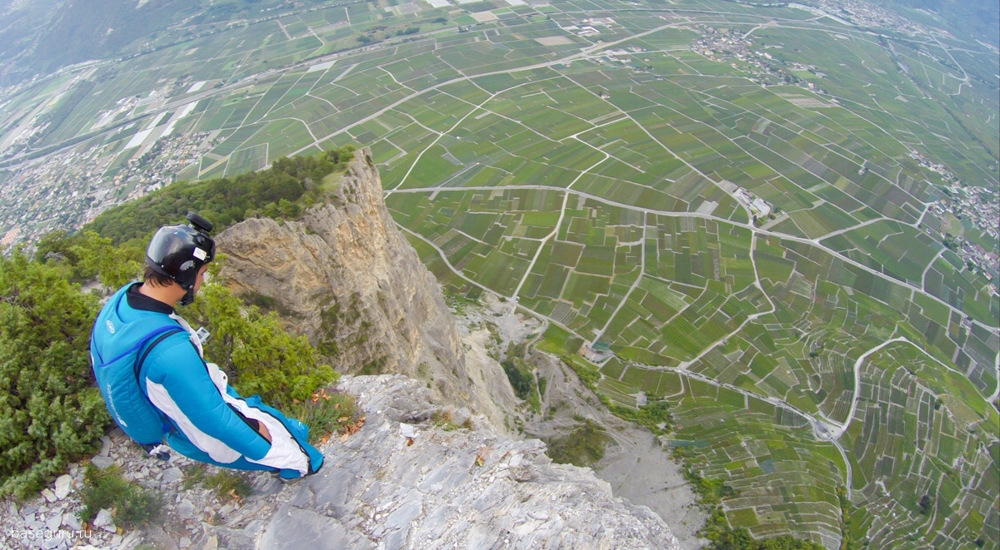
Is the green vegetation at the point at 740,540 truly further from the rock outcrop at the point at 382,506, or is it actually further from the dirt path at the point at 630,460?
the rock outcrop at the point at 382,506

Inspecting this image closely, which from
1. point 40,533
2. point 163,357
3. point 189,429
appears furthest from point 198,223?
point 40,533

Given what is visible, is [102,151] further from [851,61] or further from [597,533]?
[851,61]

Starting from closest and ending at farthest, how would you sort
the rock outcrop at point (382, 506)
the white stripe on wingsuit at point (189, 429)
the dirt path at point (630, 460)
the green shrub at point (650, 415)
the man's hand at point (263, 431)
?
the white stripe on wingsuit at point (189, 429)
the man's hand at point (263, 431)
the rock outcrop at point (382, 506)
the dirt path at point (630, 460)
the green shrub at point (650, 415)

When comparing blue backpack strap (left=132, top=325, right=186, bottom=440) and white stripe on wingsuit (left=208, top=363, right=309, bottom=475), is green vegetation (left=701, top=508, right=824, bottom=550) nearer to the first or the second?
white stripe on wingsuit (left=208, top=363, right=309, bottom=475)

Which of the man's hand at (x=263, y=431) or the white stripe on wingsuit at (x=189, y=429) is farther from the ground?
the white stripe on wingsuit at (x=189, y=429)

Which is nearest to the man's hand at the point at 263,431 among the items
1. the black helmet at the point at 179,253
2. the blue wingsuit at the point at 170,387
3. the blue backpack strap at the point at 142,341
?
the blue wingsuit at the point at 170,387

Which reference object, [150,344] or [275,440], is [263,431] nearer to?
[275,440]
